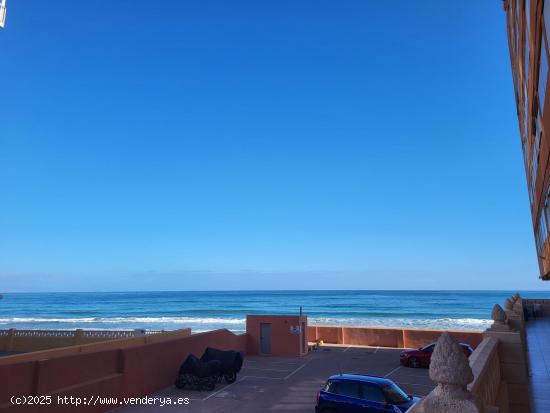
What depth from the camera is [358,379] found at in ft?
44.3

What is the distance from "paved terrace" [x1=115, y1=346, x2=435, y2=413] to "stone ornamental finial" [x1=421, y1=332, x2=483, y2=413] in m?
12.5

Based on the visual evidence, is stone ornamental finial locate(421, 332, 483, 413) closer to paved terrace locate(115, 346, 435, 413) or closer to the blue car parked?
the blue car parked

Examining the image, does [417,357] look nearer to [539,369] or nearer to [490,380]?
[539,369]

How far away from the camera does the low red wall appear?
1272 cm

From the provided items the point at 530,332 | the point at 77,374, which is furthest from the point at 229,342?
the point at 530,332

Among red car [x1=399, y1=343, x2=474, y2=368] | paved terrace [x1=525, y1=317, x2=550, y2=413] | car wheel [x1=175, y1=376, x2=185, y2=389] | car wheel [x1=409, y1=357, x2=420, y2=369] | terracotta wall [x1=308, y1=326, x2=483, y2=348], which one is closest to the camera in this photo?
paved terrace [x1=525, y1=317, x2=550, y2=413]

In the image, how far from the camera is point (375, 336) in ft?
96.4

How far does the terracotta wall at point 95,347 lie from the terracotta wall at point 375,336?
1185cm

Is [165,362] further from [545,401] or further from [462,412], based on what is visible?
[462,412]

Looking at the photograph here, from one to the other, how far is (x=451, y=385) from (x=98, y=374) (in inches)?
572

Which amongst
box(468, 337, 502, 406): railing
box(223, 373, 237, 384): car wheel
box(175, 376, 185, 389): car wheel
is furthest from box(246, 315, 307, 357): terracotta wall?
box(468, 337, 502, 406): railing

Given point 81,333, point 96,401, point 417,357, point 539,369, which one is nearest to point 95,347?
point 96,401

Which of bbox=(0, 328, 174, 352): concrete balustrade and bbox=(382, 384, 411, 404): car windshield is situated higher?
bbox=(0, 328, 174, 352): concrete balustrade

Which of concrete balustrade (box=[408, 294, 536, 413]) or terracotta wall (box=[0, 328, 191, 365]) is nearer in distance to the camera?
concrete balustrade (box=[408, 294, 536, 413])
